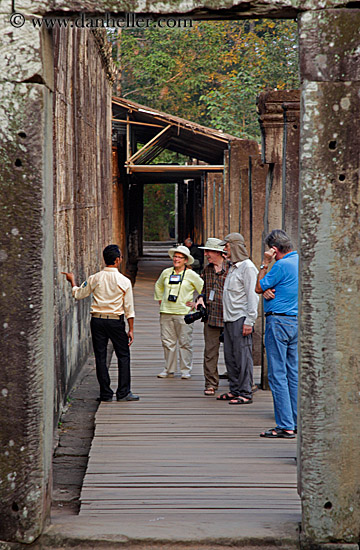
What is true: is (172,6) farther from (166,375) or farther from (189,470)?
(166,375)

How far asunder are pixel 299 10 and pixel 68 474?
151 inches

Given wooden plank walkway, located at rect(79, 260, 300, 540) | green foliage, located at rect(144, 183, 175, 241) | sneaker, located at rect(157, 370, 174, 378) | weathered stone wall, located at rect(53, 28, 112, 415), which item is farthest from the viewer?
green foliage, located at rect(144, 183, 175, 241)

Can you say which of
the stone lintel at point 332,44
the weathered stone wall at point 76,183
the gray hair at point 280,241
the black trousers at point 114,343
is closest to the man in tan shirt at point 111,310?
the black trousers at point 114,343

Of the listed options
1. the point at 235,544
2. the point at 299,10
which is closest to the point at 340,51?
the point at 299,10

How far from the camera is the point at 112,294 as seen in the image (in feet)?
26.6

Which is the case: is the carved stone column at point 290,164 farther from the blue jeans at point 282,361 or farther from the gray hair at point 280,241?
the blue jeans at point 282,361

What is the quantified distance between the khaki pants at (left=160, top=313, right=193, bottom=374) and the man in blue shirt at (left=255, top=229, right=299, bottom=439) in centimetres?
257

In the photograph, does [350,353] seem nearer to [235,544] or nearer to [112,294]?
[235,544]

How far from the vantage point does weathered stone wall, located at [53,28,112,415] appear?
8086 mm

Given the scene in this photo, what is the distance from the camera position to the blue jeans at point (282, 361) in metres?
6.78

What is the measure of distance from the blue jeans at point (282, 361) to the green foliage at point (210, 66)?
20414mm

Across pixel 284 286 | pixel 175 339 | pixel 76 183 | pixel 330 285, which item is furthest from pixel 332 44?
pixel 76 183

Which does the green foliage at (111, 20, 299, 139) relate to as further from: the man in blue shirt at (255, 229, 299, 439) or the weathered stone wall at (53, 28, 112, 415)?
the man in blue shirt at (255, 229, 299, 439)

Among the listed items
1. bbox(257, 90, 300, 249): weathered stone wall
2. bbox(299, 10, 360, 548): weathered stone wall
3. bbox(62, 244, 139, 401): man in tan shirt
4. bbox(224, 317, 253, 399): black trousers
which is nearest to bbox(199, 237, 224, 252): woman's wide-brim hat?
bbox(257, 90, 300, 249): weathered stone wall
